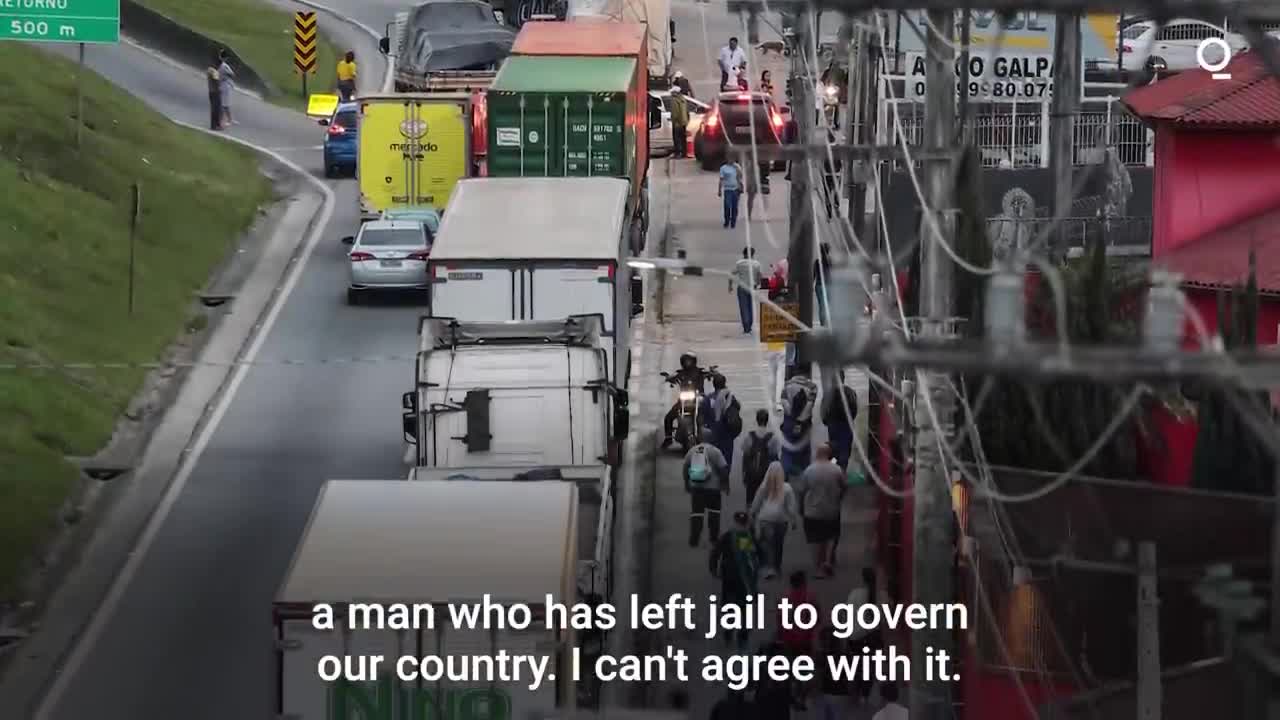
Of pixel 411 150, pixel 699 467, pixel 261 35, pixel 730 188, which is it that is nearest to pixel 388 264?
pixel 411 150

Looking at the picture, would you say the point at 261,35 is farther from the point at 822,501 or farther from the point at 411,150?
the point at 822,501

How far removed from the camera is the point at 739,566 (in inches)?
879

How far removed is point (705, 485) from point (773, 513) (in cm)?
255

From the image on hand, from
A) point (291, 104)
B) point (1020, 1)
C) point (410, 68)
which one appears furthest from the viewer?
point (291, 104)

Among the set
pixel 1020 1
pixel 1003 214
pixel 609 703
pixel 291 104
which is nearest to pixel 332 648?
pixel 609 703

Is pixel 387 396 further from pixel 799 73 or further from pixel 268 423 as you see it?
pixel 799 73

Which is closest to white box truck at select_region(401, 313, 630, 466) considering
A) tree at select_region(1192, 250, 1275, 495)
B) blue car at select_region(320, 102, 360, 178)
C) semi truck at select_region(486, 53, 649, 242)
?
tree at select_region(1192, 250, 1275, 495)

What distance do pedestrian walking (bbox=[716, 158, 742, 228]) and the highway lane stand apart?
22.1 ft

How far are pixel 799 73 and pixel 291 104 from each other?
3097cm

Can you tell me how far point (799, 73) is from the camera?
108ft

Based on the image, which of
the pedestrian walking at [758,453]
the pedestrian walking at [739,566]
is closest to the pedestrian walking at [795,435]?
the pedestrian walking at [758,453]

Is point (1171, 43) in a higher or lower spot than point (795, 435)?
higher

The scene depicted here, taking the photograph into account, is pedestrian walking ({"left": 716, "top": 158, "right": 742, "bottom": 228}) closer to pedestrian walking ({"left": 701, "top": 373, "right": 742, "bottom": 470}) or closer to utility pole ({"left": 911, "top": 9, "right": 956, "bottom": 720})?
pedestrian walking ({"left": 701, "top": 373, "right": 742, "bottom": 470})

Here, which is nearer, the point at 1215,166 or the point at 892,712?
the point at 892,712
